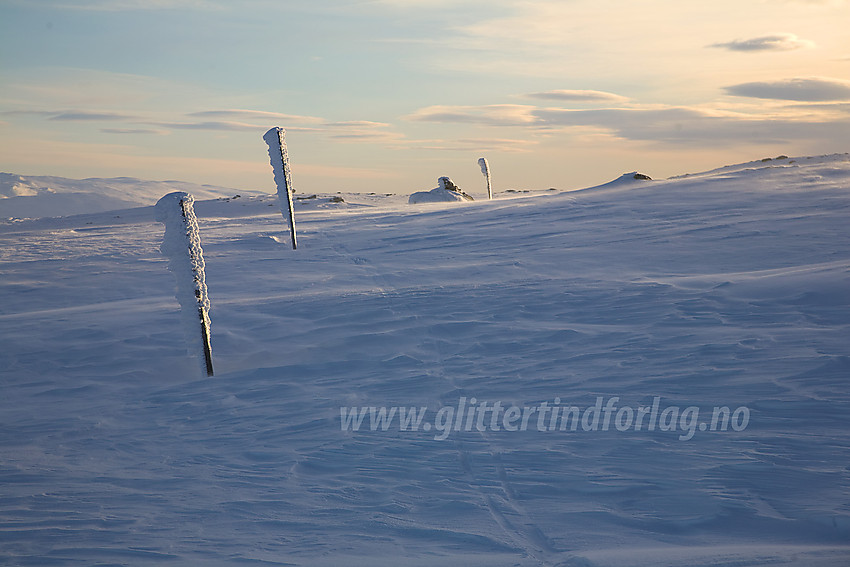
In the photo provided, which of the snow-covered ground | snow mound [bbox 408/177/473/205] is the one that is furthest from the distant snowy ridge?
the snow-covered ground

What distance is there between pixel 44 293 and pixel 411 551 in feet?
42.9

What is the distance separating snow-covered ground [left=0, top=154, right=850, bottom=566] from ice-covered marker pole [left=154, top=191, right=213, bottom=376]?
0.54m

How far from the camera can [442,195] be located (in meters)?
33.2

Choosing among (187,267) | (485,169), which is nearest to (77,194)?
(485,169)

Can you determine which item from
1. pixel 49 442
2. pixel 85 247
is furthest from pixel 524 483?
pixel 85 247

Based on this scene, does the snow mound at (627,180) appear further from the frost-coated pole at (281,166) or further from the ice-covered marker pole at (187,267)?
the ice-covered marker pole at (187,267)

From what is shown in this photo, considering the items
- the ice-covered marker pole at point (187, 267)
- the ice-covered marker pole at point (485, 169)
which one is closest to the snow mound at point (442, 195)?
the ice-covered marker pole at point (485, 169)

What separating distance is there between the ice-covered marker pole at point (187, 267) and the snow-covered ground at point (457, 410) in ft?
1.78

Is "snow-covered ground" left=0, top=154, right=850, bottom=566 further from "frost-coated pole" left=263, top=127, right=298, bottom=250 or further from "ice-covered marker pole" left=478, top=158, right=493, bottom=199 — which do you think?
"ice-covered marker pole" left=478, top=158, right=493, bottom=199

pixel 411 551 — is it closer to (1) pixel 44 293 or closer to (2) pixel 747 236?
(2) pixel 747 236

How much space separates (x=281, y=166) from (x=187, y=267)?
421 inches

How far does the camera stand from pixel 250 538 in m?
4.78

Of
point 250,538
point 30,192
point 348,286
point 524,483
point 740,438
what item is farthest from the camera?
point 30,192

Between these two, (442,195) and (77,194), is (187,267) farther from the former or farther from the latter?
(77,194)
